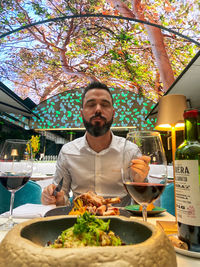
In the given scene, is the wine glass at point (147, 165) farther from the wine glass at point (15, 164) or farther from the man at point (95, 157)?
the man at point (95, 157)

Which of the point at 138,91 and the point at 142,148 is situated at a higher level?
the point at 138,91

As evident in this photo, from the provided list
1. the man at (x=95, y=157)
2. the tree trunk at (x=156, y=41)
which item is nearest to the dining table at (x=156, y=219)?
the man at (x=95, y=157)

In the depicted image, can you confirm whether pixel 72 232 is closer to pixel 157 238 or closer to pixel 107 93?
pixel 157 238

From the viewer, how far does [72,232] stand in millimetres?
336

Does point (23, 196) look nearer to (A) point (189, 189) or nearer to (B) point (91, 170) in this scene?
(B) point (91, 170)

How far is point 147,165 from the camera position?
578 mm

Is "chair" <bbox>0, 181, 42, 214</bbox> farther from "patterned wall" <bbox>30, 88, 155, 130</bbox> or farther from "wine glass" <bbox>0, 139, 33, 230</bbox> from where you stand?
"patterned wall" <bbox>30, 88, 155, 130</bbox>

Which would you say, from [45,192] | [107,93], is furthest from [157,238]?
[107,93]

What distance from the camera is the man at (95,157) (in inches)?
56.2

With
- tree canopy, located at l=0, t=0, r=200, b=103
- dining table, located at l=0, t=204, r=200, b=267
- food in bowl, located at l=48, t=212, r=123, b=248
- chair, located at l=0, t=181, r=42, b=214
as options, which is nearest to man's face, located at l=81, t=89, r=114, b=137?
chair, located at l=0, t=181, r=42, b=214

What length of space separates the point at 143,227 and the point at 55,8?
7.26 metres

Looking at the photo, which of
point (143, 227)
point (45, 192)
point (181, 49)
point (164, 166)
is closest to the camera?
point (143, 227)

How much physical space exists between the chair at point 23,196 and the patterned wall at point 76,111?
8.04 meters

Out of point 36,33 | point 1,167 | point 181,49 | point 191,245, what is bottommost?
point 191,245
